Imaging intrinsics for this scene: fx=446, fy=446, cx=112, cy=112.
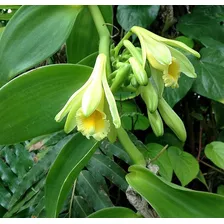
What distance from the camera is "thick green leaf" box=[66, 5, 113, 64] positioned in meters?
0.74

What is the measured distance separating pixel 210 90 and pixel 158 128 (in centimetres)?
33

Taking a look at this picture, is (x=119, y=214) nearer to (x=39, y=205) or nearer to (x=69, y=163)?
(x=69, y=163)

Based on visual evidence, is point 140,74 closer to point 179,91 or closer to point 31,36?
point 31,36

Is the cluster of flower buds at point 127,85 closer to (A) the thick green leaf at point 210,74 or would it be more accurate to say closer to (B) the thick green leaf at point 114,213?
(B) the thick green leaf at point 114,213

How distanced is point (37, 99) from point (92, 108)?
0.11 m

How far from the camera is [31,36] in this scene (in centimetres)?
65

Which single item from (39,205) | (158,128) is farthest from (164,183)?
(39,205)

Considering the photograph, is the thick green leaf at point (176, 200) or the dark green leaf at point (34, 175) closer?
the thick green leaf at point (176, 200)

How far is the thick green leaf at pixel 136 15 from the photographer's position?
915 millimetres

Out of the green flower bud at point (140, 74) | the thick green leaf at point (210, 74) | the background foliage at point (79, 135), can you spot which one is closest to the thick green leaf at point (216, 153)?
the background foliage at point (79, 135)

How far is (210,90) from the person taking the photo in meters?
0.87

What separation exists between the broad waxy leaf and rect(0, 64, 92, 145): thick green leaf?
6 cm

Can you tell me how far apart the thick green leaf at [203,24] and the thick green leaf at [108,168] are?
1.05ft

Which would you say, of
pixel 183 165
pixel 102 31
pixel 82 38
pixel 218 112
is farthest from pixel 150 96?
pixel 218 112
